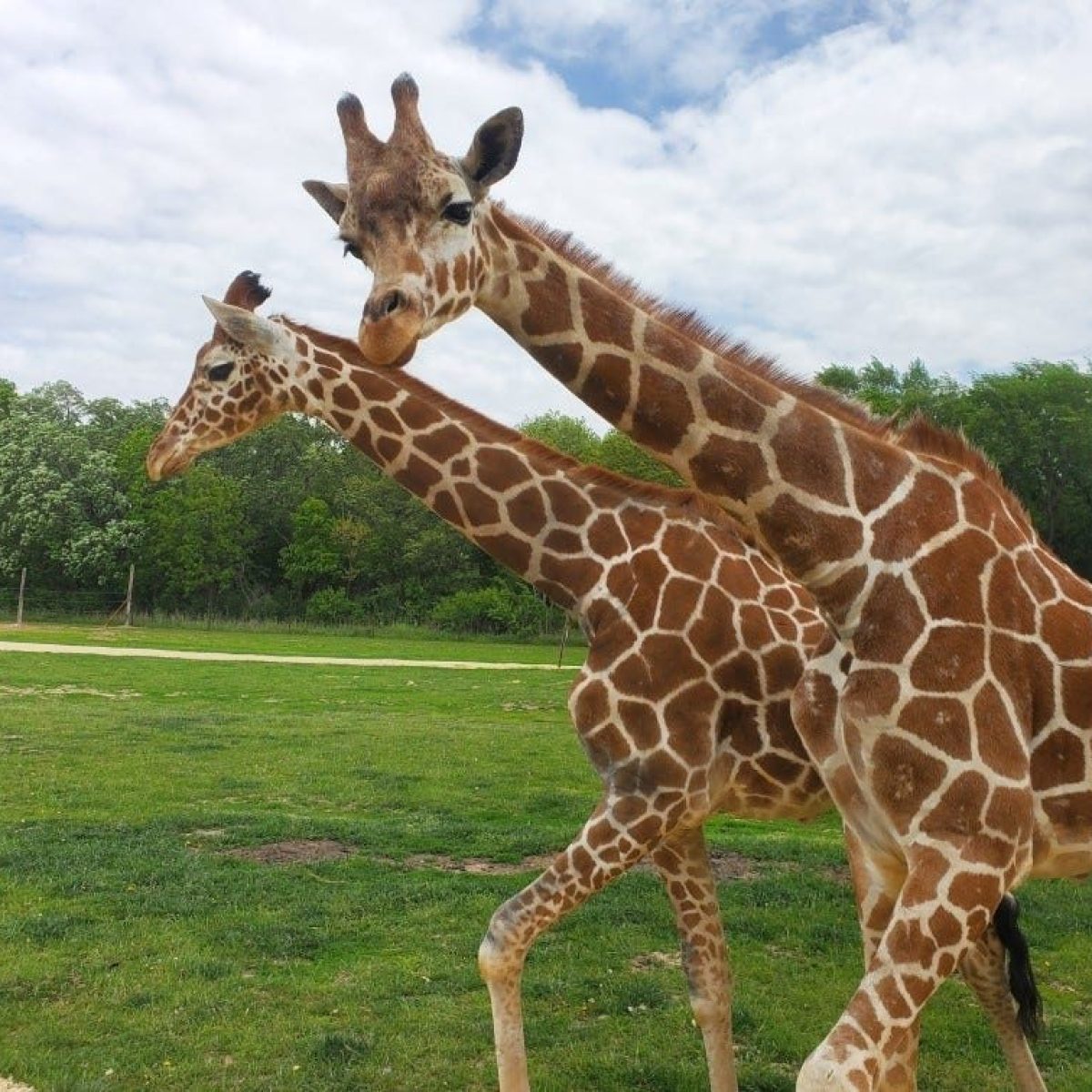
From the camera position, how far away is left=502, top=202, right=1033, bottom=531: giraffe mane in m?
3.58

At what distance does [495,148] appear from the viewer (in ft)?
10.8

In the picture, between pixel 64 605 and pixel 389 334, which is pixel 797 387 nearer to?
pixel 389 334

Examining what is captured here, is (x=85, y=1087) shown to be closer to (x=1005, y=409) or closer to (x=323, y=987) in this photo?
(x=323, y=987)

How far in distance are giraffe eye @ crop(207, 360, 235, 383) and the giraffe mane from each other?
2.35 m

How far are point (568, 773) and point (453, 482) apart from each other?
9.09 metres

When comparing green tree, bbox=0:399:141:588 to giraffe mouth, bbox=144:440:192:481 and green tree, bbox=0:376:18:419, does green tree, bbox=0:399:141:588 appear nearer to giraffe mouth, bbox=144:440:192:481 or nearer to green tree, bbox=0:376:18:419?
green tree, bbox=0:376:18:419

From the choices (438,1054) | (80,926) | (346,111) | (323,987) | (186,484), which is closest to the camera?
(346,111)

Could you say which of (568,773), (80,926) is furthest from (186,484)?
(80,926)

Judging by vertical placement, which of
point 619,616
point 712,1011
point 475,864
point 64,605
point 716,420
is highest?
point 716,420

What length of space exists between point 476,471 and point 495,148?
2016 mm

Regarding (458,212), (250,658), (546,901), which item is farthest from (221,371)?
(250,658)

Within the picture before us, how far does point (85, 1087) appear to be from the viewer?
498 cm

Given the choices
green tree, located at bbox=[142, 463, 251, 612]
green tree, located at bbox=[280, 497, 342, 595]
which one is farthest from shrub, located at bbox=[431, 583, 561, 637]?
green tree, located at bbox=[142, 463, 251, 612]

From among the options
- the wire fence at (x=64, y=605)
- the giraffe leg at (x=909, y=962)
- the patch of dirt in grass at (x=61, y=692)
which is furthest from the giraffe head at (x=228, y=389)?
the wire fence at (x=64, y=605)
